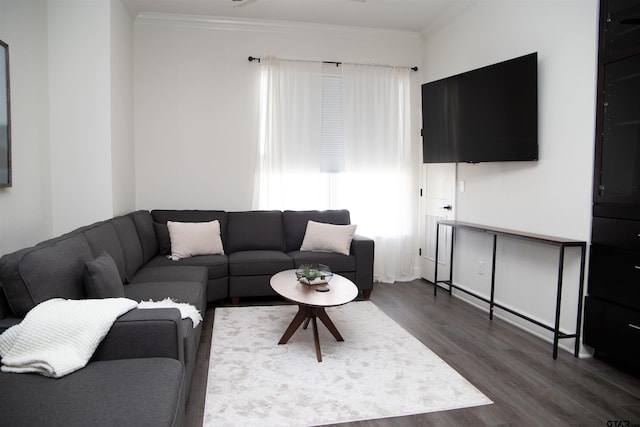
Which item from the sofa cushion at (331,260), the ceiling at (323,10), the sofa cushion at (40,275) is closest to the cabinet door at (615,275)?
the sofa cushion at (331,260)

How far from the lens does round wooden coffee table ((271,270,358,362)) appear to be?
108 inches

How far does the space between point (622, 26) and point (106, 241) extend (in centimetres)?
362

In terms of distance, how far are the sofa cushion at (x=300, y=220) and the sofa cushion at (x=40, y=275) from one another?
8.44 ft

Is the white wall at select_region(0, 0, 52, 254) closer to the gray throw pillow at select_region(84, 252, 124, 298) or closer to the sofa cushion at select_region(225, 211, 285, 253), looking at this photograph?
the gray throw pillow at select_region(84, 252, 124, 298)

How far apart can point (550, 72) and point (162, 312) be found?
10.6ft

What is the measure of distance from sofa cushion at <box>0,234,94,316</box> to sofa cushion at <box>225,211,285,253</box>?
7.41ft

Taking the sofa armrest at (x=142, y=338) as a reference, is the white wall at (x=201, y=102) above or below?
above

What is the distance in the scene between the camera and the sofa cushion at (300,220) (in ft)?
15.0

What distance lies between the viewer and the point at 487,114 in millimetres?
3588

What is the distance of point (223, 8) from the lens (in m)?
4.30

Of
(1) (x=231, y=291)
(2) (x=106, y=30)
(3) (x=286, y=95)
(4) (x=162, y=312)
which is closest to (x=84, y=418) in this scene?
(4) (x=162, y=312)

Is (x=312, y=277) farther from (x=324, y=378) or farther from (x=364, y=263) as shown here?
(x=364, y=263)

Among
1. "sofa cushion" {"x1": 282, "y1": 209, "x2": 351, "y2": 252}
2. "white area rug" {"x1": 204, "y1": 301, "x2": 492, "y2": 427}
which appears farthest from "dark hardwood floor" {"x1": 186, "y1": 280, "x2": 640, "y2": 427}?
Result: "sofa cushion" {"x1": 282, "y1": 209, "x2": 351, "y2": 252}

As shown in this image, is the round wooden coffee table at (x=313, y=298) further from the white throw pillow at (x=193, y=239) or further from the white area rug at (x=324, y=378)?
the white throw pillow at (x=193, y=239)
